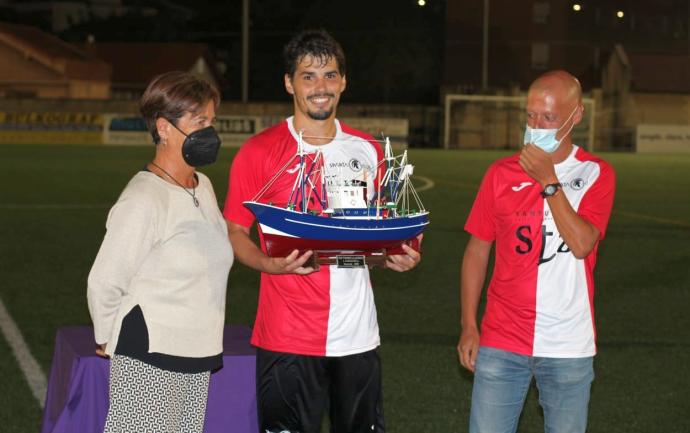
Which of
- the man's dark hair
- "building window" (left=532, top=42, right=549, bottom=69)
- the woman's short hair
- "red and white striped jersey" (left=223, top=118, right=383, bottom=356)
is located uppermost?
"building window" (left=532, top=42, right=549, bottom=69)

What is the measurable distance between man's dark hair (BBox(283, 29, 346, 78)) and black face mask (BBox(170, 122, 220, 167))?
82 cm

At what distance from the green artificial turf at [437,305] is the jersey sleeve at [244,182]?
2.95m

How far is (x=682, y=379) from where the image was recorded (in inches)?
362

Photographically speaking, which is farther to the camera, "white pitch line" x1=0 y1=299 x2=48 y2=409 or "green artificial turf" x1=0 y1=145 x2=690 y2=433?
"white pitch line" x1=0 y1=299 x2=48 y2=409

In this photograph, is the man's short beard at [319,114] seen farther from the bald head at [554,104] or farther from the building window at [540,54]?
the building window at [540,54]

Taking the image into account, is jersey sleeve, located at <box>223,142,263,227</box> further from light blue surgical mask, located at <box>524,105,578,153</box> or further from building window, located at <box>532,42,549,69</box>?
building window, located at <box>532,42,549,69</box>

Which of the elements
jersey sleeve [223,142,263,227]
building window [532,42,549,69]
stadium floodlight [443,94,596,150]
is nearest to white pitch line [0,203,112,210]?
jersey sleeve [223,142,263,227]

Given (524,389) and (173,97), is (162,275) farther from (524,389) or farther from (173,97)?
(524,389)

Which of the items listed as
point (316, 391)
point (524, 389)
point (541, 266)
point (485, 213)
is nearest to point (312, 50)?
point (485, 213)

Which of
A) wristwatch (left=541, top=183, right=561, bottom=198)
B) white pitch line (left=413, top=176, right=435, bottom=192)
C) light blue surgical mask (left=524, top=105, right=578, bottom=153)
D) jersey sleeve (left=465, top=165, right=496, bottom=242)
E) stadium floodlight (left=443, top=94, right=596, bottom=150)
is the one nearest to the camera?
wristwatch (left=541, top=183, right=561, bottom=198)

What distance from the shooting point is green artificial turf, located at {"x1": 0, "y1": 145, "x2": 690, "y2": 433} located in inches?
326

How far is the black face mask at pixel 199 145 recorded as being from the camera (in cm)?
455

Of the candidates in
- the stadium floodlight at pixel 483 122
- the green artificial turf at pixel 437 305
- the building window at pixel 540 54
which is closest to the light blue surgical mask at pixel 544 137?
the green artificial turf at pixel 437 305

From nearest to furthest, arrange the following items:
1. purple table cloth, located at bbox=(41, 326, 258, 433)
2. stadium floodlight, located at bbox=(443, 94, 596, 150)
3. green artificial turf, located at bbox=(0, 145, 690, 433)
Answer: purple table cloth, located at bbox=(41, 326, 258, 433) < green artificial turf, located at bbox=(0, 145, 690, 433) < stadium floodlight, located at bbox=(443, 94, 596, 150)
